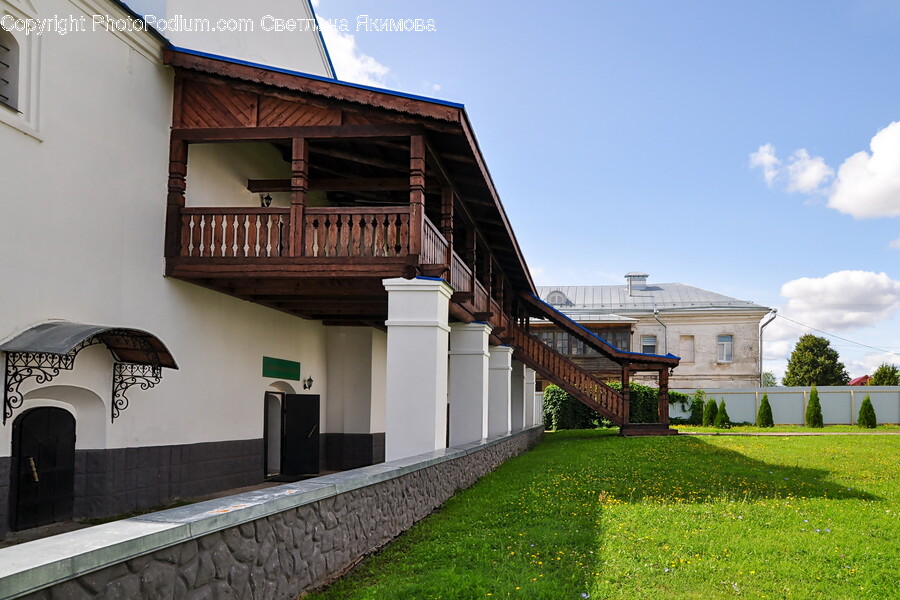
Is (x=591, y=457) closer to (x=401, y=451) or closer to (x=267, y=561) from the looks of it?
(x=401, y=451)

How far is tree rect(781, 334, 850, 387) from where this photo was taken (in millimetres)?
52531

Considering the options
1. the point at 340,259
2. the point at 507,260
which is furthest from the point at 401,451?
the point at 507,260

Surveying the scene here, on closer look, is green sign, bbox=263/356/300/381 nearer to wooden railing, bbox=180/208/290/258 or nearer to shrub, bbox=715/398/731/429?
wooden railing, bbox=180/208/290/258

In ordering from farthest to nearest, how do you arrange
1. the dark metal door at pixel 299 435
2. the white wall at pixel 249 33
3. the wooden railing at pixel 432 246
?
the dark metal door at pixel 299 435 < the white wall at pixel 249 33 < the wooden railing at pixel 432 246

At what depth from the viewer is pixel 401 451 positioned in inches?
418

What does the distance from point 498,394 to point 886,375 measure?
32.8 metres

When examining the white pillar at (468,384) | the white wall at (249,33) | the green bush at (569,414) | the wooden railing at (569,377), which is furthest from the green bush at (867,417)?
the white wall at (249,33)

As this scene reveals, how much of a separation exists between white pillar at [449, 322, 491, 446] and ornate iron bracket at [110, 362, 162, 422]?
6300 millimetres

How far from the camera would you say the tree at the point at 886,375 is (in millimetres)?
42800

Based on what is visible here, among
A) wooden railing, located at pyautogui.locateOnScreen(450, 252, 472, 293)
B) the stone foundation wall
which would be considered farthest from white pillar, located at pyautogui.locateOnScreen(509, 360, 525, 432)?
the stone foundation wall

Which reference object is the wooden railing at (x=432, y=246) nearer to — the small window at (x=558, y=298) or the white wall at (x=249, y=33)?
the white wall at (x=249, y=33)

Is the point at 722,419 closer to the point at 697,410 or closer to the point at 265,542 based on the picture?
the point at 697,410

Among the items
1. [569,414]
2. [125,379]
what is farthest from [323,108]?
[569,414]

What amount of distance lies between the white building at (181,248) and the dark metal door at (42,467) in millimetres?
28
